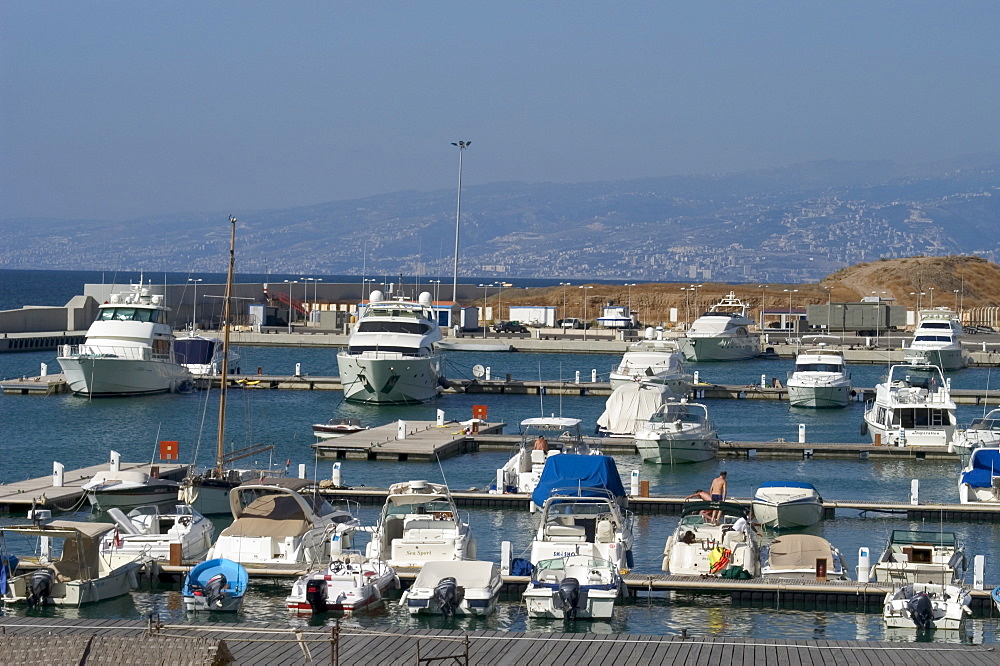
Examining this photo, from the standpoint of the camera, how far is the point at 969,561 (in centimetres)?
2862

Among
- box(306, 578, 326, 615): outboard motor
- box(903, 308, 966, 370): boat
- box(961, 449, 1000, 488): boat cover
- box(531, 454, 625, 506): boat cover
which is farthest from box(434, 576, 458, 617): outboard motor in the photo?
box(903, 308, 966, 370): boat

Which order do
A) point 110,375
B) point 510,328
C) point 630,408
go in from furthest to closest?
point 510,328 → point 110,375 → point 630,408

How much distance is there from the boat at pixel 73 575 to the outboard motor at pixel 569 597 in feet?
24.8

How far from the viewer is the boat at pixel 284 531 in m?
25.2

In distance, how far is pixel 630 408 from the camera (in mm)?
46188

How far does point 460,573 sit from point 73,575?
659cm

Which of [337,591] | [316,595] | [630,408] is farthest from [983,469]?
[316,595]

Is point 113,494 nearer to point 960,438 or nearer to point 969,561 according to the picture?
point 969,561

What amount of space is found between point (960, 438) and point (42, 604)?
30036mm

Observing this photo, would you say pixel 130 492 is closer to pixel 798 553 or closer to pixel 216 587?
pixel 216 587

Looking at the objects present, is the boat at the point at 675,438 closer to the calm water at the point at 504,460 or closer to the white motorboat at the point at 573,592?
the calm water at the point at 504,460

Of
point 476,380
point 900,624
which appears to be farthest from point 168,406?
point 900,624

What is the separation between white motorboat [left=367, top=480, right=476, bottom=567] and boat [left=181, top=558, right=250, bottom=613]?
8.76 ft

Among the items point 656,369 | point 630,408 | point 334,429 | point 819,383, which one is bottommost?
point 334,429
